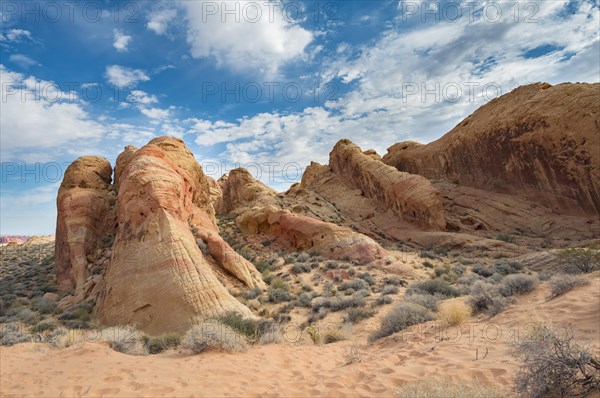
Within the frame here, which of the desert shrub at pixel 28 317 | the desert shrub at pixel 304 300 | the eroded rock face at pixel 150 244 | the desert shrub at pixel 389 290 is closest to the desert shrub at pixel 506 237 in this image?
the desert shrub at pixel 389 290

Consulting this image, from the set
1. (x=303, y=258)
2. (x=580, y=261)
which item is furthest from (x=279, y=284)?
(x=580, y=261)

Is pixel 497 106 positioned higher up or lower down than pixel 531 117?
higher up

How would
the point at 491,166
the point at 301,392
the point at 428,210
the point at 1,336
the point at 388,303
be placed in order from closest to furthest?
the point at 301,392 < the point at 1,336 < the point at 388,303 < the point at 428,210 < the point at 491,166

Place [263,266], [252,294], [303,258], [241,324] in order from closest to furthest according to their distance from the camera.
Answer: [241,324]
[252,294]
[263,266]
[303,258]

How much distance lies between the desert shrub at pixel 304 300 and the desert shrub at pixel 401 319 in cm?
491

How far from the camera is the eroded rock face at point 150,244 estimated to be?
A: 1155cm

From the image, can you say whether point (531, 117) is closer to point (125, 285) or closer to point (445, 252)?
point (445, 252)

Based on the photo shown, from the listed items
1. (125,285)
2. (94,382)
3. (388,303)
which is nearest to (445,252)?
(388,303)

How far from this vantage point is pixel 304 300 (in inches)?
565

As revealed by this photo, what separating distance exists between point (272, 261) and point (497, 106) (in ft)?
89.6

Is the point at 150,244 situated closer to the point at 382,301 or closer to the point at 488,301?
the point at 382,301

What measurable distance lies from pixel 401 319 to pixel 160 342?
7107mm

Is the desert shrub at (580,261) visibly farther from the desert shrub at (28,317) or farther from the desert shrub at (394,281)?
the desert shrub at (28,317)

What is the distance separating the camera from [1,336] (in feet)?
34.9
